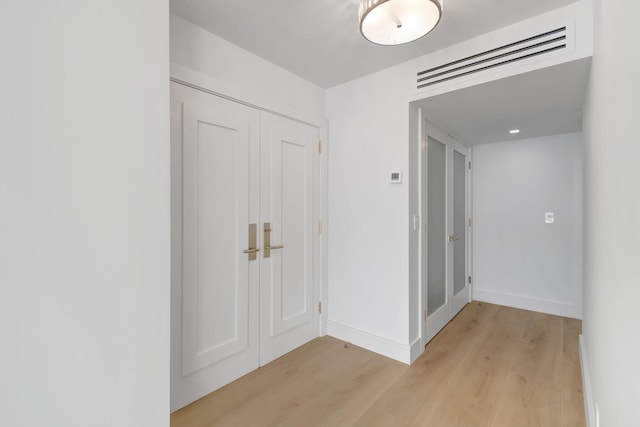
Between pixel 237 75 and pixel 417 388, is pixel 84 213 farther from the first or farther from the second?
pixel 417 388

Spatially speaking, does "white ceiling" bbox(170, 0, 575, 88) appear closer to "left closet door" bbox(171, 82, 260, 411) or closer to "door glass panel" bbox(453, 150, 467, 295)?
"left closet door" bbox(171, 82, 260, 411)

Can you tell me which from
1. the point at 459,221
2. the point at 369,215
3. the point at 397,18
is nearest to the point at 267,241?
the point at 369,215

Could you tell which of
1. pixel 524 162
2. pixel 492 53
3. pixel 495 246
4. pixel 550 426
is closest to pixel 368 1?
pixel 492 53

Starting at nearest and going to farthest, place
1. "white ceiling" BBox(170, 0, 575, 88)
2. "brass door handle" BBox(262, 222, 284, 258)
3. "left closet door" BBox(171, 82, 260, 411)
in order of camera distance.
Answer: "white ceiling" BBox(170, 0, 575, 88) < "left closet door" BBox(171, 82, 260, 411) < "brass door handle" BBox(262, 222, 284, 258)

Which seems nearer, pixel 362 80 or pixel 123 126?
pixel 123 126

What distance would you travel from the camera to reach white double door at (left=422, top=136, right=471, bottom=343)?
2.73 m

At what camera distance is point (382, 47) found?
6.93ft

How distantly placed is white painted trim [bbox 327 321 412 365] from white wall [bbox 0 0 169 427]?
5.66ft

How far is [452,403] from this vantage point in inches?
72.6

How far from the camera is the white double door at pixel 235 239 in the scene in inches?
71.0

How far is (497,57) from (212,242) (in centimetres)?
232

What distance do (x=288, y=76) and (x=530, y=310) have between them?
3885 mm

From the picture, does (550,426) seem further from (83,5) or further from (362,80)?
(83,5)

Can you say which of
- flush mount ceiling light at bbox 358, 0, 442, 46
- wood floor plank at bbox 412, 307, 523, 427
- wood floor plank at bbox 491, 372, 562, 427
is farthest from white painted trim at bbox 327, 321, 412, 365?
flush mount ceiling light at bbox 358, 0, 442, 46
